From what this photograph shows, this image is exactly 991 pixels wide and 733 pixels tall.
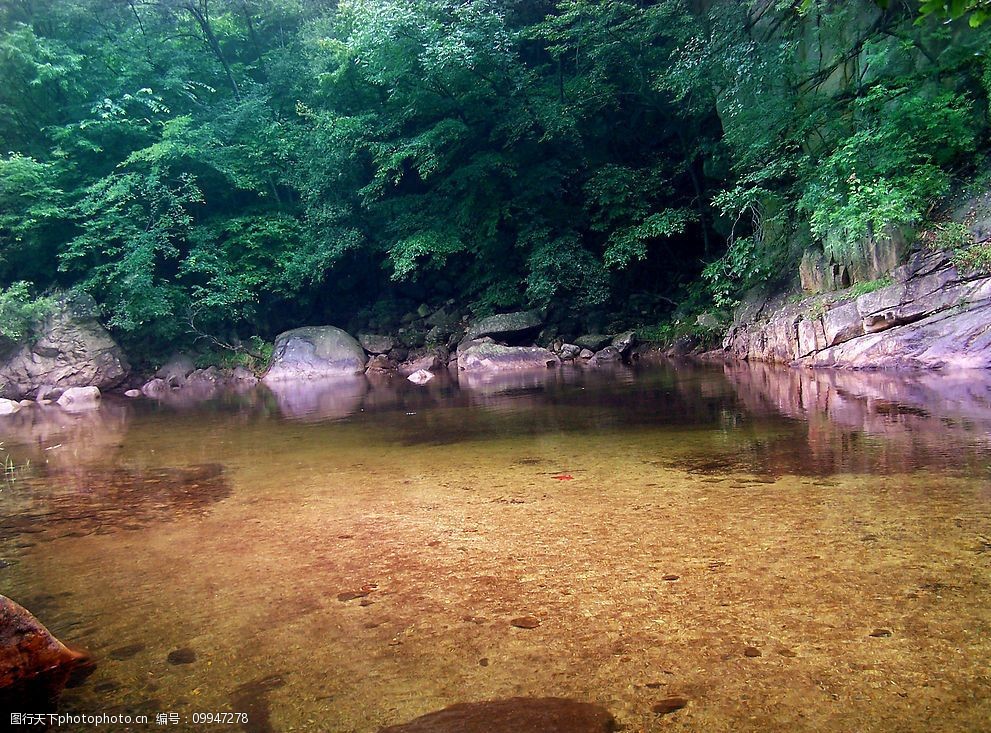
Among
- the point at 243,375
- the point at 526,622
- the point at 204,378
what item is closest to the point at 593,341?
the point at 243,375

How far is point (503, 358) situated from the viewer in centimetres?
1490

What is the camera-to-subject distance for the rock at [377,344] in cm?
1800

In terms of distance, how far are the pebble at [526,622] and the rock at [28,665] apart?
123 cm

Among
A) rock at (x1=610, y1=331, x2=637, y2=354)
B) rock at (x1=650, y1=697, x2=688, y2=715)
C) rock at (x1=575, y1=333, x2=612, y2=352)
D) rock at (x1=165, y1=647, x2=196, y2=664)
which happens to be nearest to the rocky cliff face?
rock at (x1=610, y1=331, x2=637, y2=354)

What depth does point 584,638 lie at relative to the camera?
1.79 metres

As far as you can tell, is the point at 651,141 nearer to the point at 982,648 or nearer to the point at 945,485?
the point at 945,485

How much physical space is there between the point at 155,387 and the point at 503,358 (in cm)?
938

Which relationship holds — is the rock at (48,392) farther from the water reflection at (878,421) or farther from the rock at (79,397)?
the water reflection at (878,421)

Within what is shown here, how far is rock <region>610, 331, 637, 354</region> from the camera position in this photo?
1481 cm

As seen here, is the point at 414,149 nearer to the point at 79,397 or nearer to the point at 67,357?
the point at 79,397

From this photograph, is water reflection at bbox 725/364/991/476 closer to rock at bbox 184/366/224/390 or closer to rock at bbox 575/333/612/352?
rock at bbox 575/333/612/352

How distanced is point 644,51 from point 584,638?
14775 millimetres

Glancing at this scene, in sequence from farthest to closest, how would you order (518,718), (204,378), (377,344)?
1. (377,344)
2. (204,378)
3. (518,718)

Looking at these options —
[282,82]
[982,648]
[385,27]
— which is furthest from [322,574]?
[282,82]
